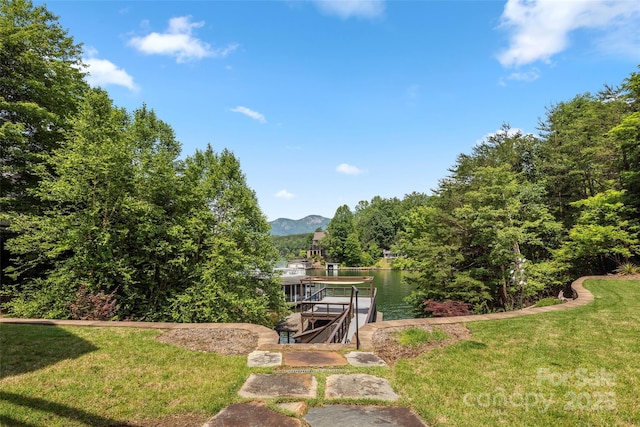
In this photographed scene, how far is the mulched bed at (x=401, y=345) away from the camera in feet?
16.4

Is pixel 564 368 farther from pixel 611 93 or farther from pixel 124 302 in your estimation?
pixel 611 93

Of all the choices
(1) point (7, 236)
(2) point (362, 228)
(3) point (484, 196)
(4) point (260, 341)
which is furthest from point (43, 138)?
(2) point (362, 228)

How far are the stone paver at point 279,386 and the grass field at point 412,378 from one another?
139 mm

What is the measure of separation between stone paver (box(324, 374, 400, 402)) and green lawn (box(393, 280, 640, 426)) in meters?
0.18

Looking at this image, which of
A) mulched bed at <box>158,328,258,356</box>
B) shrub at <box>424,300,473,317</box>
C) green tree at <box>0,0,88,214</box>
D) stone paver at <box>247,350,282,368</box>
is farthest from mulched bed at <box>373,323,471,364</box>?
green tree at <box>0,0,88,214</box>

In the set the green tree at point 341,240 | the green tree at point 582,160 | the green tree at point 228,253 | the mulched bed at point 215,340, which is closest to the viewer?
the mulched bed at point 215,340

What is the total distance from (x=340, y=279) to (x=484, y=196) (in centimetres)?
797

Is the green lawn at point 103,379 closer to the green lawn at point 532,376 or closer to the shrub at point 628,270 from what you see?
the green lawn at point 532,376

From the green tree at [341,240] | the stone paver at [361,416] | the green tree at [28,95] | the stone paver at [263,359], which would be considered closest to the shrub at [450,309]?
the stone paver at [263,359]

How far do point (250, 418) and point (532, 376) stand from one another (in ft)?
11.7

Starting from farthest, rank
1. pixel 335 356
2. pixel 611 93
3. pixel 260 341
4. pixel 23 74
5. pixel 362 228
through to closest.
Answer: pixel 362 228 → pixel 611 93 → pixel 23 74 → pixel 260 341 → pixel 335 356

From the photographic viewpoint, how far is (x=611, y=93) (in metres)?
24.0

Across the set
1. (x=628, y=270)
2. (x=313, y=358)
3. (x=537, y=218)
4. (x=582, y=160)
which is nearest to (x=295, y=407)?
(x=313, y=358)

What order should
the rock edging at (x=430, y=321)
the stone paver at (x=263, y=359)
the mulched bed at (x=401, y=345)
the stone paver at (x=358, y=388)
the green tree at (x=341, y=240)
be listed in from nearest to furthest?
the stone paver at (x=358, y=388) < the stone paver at (x=263, y=359) < the mulched bed at (x=401, y=345) < the rock edging at (x=430, y=321) < the green tree at (x=341, y=240)
